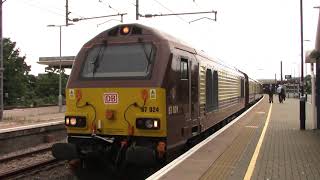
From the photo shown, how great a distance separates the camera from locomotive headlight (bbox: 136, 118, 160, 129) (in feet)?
29.1

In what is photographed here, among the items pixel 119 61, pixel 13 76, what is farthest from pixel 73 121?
pixel 13 76

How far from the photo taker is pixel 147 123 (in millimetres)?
8938

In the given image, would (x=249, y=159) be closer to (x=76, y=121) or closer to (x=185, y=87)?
→ (x=185, y=87)

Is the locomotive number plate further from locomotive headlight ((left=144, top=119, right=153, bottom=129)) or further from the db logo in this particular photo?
the db logo

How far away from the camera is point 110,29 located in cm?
991

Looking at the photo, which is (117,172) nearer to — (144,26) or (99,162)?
(99,162)

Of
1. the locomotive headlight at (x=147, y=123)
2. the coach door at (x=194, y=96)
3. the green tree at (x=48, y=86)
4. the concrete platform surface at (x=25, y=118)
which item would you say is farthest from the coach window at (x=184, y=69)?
the green tree at (x=48, y=86)

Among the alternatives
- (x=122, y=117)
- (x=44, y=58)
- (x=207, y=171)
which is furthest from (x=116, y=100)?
(x=44, y=58)

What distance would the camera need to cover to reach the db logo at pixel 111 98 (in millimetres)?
9273

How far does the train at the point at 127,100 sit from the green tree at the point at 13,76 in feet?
158

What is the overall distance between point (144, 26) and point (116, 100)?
1.54 m

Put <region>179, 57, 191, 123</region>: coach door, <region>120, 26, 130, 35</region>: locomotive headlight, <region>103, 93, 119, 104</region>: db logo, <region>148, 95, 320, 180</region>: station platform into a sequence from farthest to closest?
<region>179, 57, 191, 123</region>: coach door
<region>120, 26, 130, 35</region>: locomotive headlight
<region>103, 93, 119, 104</region>: db logo
<region>148, 95, 320, 180</region>: station platform

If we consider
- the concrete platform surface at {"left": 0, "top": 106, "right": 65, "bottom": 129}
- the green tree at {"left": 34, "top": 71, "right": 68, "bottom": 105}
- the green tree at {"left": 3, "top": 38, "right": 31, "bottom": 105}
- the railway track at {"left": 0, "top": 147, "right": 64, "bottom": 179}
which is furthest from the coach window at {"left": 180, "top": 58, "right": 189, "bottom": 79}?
the green tree at {"left": 34, "top": 71, "right": 68, "bottom": 105}

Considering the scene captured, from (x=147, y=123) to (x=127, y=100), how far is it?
1.93 ft
